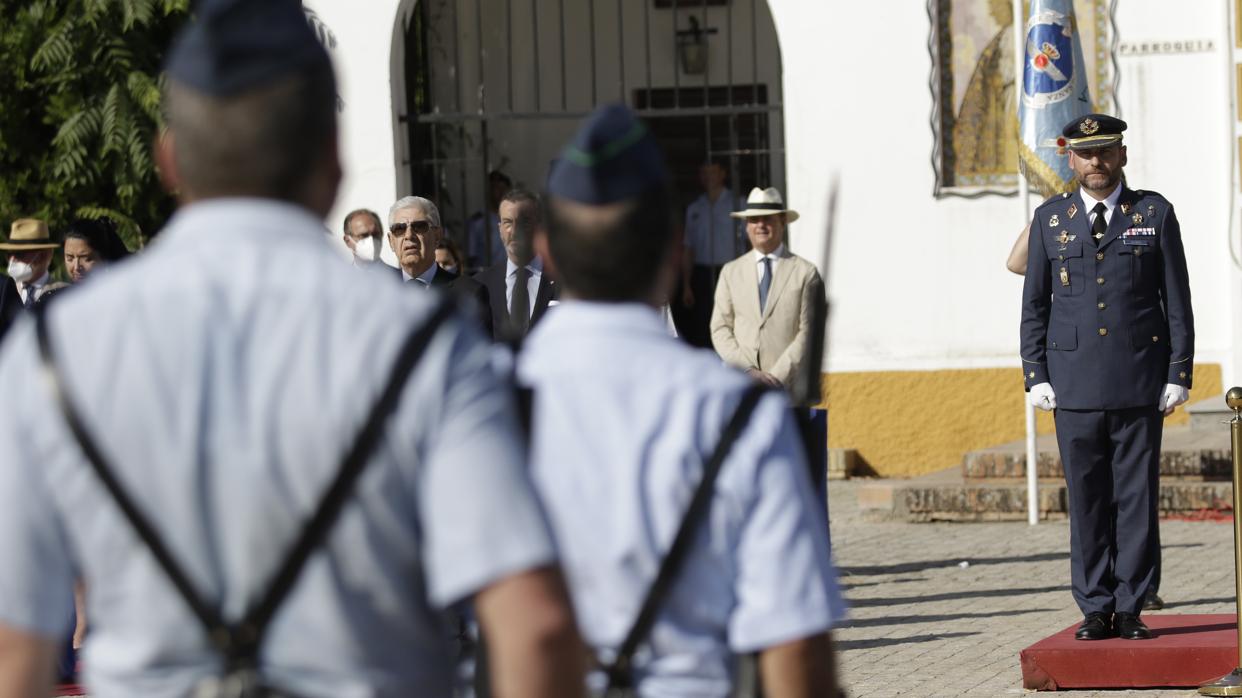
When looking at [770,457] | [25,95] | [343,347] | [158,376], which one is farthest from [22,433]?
[25,95]

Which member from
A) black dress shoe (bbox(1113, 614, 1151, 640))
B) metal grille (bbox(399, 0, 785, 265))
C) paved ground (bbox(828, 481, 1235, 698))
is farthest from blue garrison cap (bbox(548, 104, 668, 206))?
metal grille (bbox(399, 0, 785, 265))

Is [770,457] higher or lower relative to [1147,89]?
lower

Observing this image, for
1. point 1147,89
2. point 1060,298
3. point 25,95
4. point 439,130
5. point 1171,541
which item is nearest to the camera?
point 1060,298

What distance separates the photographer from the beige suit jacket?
29.6 feet

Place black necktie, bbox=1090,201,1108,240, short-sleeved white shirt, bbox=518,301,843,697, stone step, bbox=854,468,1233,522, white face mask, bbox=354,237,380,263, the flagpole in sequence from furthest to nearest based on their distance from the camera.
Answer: stone step, bbox=854,468,1233,522 < the flagpole < white face mask, bbox=354,237,380,263 < black necktie, bbox=1090,201,1108,240 < short-sleeved white shirt, bbox=518,301,843,697

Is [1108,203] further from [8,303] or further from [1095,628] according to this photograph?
[8,303]

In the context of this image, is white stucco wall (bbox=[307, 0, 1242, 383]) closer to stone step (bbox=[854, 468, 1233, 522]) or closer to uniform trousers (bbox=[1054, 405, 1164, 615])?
stone step (bbox=[854, 468, 1233, 522])

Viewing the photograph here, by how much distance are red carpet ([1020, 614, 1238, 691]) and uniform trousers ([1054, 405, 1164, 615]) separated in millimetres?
434

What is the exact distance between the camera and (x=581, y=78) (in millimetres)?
16391

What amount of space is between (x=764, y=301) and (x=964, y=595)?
5.32 feet

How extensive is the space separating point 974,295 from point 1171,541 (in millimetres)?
3000

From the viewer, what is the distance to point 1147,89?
1266cm

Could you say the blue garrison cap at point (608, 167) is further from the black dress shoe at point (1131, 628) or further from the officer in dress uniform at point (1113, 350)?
the officer in dress uniform at point (1113, 350)

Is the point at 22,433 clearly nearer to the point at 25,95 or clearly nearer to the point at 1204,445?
the point at 1204,445
